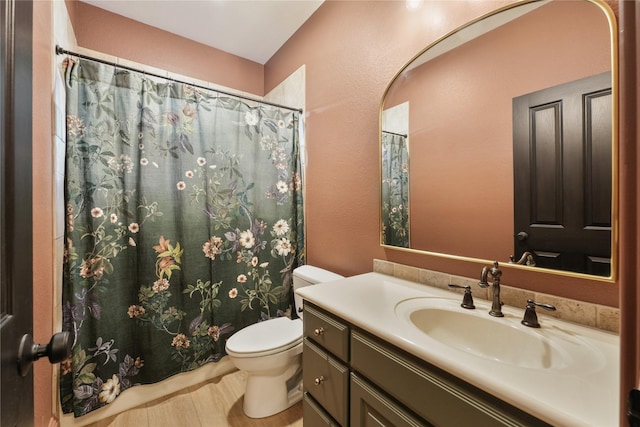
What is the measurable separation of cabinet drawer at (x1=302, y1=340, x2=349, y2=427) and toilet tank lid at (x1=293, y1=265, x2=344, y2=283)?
51 centimetres

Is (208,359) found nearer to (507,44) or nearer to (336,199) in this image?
(336,199)

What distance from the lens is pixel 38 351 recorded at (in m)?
0.53

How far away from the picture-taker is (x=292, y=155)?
2.14 metres

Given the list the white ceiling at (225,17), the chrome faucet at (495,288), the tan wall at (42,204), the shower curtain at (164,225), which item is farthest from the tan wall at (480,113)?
the tan wall at (42,204)

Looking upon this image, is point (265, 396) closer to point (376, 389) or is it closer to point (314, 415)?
point (314, 415)

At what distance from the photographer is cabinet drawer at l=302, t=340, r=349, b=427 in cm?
95

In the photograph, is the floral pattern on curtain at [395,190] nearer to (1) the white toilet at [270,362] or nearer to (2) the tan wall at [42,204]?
(1) the white toilet at [270,362]

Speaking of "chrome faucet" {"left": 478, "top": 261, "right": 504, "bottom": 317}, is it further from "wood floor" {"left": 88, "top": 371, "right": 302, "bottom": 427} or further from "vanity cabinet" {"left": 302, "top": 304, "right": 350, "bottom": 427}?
"wood floor" {"left": 88, "top": 371, "right": 302, "bottom": 427}

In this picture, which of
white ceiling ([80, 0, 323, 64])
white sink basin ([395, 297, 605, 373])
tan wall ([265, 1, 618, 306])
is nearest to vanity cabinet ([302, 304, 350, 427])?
white sink basin ([395, 297, 605, 373])

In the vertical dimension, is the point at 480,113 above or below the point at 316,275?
above

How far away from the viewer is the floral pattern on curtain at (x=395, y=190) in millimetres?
1344

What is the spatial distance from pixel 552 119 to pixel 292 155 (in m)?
1.62

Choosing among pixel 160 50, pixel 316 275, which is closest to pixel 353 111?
pixel 316 275

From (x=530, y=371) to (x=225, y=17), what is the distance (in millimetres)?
2612
